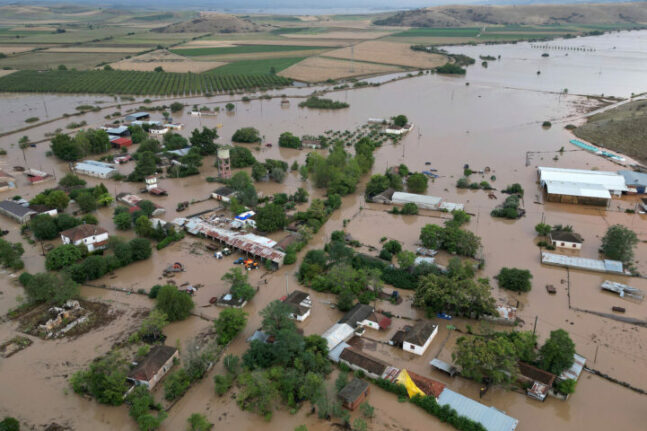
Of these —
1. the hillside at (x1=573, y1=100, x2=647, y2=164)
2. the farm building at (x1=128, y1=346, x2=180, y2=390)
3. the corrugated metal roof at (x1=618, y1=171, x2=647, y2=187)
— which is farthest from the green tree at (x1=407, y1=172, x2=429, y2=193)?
the farm building at (x1=128, y1=346, x2=180, y2=390)

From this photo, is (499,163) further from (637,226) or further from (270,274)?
(270,274)

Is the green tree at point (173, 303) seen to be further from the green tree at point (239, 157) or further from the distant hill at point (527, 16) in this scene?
the distant hill at point (527, 16)

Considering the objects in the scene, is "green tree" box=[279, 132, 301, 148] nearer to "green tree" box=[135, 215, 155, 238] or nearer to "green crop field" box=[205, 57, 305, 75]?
"green tree" box=[135, 215, 155, 238]

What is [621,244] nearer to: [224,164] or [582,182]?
[582,182]

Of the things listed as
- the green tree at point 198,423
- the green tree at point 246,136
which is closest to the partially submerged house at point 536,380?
the green tree at point 198,423

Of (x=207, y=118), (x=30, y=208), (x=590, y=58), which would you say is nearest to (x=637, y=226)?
(x=30, y=208)

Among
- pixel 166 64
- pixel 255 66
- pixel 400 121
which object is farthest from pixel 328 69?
pixel 400 121

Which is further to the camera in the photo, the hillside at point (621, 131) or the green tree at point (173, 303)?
the hillside at point (621, 131)
